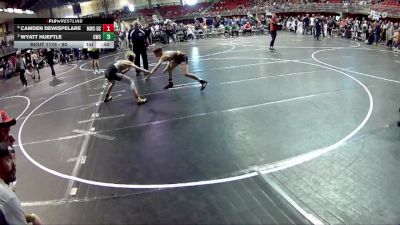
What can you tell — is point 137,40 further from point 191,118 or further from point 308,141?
point 308,141

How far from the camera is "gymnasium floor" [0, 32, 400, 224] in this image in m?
5.28

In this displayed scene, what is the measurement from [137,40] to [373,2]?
2138cm

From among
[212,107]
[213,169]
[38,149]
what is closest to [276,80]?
[212,107]

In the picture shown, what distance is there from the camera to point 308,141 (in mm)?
7289

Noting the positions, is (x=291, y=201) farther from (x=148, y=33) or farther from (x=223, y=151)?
(x=148, y=33)

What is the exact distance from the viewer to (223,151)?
7129 millimetres

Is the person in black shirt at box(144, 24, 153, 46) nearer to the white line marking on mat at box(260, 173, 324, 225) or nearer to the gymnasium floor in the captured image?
the gymnasium floor
